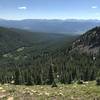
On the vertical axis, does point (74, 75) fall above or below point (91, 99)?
below

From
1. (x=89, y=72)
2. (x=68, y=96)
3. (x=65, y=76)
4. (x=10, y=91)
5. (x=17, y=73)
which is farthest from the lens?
(x=89, y=72)

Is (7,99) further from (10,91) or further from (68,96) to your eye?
(68,96)

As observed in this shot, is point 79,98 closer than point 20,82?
Yes

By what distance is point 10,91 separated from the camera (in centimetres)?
4653

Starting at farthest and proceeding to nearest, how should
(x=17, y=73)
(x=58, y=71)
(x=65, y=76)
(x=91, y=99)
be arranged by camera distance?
(x=58, y=71), (x=65, y=76), (x=17, y=73), (x=91, y=99)

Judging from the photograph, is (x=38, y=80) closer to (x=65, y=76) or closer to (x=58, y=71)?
(x=65, y=76)

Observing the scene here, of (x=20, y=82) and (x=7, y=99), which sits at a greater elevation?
(x=7, y=99)

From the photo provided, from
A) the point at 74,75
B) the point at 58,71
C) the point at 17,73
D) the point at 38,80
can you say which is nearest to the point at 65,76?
the point at 74,75

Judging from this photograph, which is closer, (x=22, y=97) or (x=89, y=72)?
(x=22, y=97)

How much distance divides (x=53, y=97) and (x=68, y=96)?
235cm

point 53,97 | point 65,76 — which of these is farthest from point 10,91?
point 65,76

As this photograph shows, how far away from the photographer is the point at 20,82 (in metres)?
135

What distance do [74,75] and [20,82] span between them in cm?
3651

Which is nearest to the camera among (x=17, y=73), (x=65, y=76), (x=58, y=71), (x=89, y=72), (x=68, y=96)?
(x=68, y=96)
